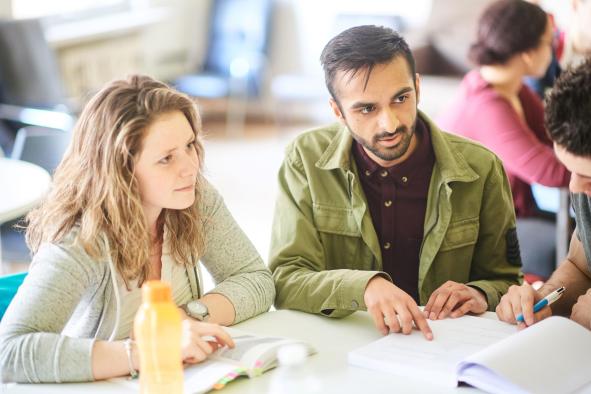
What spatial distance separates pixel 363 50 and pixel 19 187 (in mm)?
1281

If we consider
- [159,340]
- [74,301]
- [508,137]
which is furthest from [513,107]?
[159,340]

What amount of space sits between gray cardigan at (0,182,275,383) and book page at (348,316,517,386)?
33 centimetres

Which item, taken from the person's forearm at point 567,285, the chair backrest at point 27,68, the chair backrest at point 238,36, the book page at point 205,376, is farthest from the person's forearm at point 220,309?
the chair backrest at point 238,36

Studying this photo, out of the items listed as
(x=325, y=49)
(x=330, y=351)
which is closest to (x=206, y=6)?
(x=325, y=49)

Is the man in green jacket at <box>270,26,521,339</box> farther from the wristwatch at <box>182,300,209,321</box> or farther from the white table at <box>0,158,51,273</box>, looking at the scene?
the white table at <box>0,158,51,273</box>

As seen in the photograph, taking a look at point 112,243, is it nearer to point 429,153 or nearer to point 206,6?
point 429,153

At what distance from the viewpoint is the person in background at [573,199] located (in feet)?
4.85

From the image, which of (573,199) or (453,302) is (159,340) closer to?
(453,302)

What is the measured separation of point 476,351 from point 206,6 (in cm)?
604

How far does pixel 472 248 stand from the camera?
2016mm

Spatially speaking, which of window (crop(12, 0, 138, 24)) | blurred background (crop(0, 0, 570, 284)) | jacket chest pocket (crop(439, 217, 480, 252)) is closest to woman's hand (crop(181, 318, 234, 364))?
jacket chest pocket (crop(439, 217, 480, 252))

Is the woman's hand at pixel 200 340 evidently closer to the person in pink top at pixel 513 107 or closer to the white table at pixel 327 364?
the white table at pixel 327 364

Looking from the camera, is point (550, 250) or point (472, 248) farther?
point (550, 250)

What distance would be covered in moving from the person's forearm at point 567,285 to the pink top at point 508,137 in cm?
113
